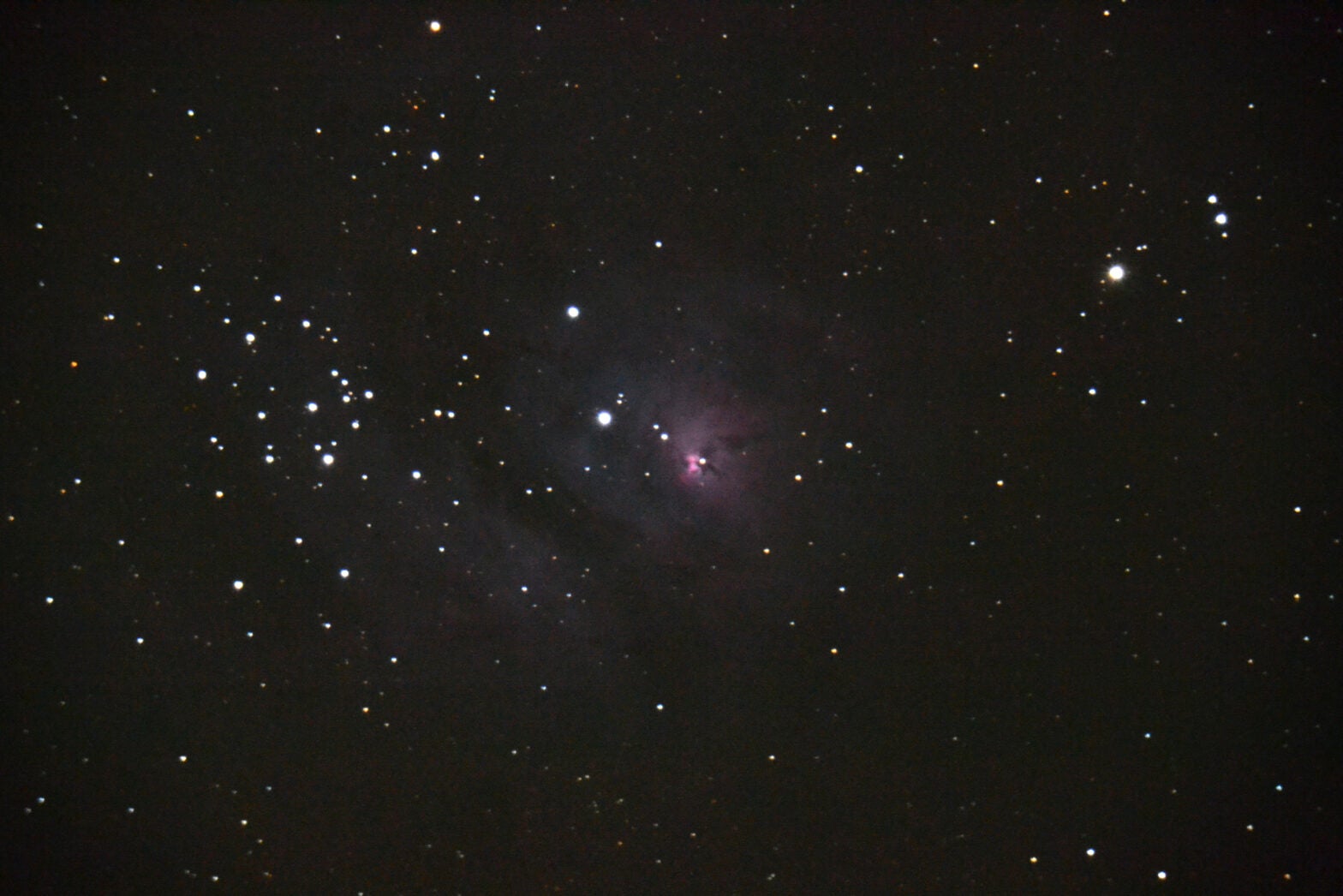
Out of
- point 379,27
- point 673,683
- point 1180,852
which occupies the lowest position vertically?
point 1180,852

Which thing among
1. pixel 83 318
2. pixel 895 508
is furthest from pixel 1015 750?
pixel 83 318

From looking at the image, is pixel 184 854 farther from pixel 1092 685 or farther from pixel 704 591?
pixel 1092 685

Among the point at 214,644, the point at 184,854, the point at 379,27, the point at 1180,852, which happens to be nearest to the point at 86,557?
the point at 214,644

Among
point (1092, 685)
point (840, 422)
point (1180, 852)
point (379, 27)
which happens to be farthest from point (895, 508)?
point (379, 27)

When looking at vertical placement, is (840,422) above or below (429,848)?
above

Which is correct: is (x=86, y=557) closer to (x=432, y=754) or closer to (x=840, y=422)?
(x=432, y=754)

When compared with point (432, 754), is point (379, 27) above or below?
above
